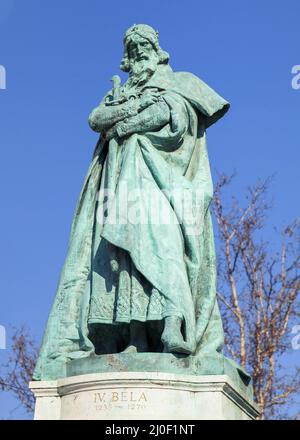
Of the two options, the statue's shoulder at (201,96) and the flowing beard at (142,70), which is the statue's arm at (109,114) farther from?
the statue's shoulder at (201,96)

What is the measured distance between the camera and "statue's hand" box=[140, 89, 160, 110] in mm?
9992

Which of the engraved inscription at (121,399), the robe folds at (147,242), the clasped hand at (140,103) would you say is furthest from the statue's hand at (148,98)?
the engraved inscription at (121,399)

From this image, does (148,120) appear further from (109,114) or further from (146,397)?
(146,397)

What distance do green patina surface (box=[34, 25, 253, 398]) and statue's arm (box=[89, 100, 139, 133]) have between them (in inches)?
Result: 0.5

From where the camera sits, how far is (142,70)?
10469 millimetres

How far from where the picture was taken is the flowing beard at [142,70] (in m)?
10.4

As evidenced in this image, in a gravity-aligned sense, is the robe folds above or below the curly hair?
below

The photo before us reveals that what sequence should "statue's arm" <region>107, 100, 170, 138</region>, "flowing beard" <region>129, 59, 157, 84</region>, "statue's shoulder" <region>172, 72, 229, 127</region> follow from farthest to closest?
"flowing beard" <region>129, 59, 157, 84</region>, "statue's shoulder" <region>172, 72, 229, 127</region>, "statue's arm" <region>107, 100, 170, 138</region>

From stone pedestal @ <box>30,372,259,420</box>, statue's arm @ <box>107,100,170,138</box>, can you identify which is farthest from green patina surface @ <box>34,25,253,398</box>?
stone pedestal @ <box>30,372,259,420</box>

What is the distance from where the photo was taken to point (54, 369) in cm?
908

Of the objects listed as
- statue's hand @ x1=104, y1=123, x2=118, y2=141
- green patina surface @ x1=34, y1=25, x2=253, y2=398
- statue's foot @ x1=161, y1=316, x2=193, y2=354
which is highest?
statue's hand @ x1=104, y1=123, x2=118, y2=141

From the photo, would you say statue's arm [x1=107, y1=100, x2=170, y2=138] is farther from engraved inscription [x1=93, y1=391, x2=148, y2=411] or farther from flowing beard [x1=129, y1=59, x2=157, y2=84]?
engraved inscription [x1=93, y1=391, x2=148, y2=411]

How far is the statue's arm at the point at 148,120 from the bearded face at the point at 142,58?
61cm

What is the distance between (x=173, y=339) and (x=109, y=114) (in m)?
2.70
